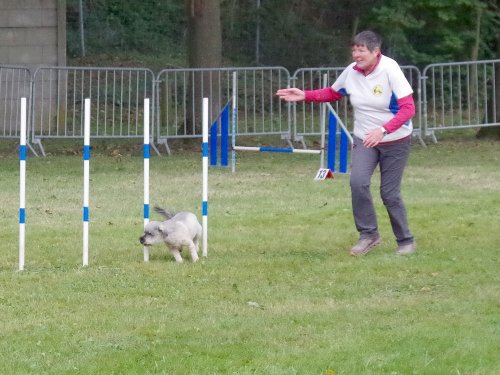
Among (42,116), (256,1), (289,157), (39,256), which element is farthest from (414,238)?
(256,1)

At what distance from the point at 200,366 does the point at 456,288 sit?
2.74m

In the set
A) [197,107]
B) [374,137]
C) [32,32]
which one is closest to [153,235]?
[374,137]

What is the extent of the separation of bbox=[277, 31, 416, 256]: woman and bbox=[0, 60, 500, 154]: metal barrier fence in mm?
9893

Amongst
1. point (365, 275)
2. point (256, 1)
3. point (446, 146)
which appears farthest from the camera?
point (256, 1)

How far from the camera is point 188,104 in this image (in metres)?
20.9

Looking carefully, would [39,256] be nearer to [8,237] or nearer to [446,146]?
[8,237]

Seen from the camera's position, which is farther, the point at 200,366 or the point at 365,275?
the point at 365,275

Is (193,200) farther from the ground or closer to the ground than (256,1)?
closer to the ground

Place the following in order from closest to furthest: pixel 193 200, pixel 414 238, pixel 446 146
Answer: pixel 414 238
pixel 193 200
pixel 446 146

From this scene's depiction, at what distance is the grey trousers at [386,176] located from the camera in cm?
962

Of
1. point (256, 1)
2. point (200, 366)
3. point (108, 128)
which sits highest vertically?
point (256, 1)

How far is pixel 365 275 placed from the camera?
8.91m

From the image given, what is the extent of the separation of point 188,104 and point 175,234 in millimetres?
11832

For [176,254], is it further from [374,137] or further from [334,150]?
[334,150]
